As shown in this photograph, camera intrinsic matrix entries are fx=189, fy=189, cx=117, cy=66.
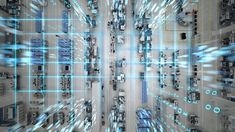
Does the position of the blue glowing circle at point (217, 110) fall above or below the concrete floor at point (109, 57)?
below

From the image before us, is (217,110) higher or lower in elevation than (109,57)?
lower

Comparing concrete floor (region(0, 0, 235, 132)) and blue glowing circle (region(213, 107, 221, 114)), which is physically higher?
concrete floor (region(0, 0, 235, 132))

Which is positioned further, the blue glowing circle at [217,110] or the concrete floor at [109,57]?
the concrete floor at [109,57]

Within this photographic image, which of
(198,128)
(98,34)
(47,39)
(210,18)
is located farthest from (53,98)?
(210,18)

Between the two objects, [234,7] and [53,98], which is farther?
[53,98]

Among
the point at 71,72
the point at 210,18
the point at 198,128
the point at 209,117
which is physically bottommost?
the point at 198,128

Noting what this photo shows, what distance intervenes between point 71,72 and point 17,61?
1.37 m

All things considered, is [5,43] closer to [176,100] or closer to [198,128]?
[176,100]

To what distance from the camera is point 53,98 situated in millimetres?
4777

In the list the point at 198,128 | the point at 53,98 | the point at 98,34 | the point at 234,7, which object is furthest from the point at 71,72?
the point at 234,7

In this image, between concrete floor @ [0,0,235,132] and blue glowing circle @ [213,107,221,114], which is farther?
concrete floor @ [0,0,235,132]

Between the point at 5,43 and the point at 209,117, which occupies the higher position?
the point at 5,43

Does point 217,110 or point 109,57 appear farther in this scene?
point 109,57

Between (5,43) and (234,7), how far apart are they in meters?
5.30
